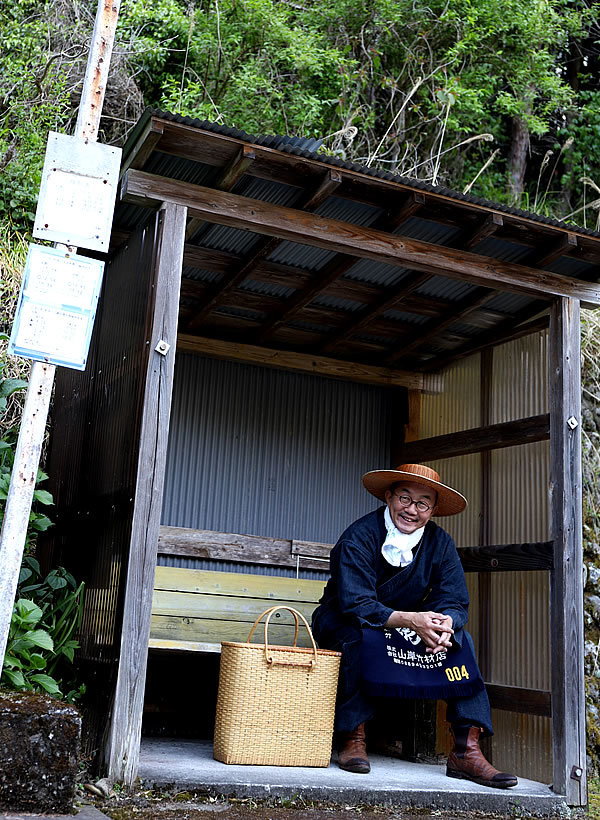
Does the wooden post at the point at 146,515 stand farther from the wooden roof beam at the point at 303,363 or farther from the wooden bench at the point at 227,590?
the wooden roof beam at the point at 303,363

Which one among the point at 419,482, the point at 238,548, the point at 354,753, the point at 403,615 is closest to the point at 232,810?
the point at 354,753

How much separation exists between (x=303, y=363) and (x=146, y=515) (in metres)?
3.10

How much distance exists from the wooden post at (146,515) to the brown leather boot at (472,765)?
199 centimetres

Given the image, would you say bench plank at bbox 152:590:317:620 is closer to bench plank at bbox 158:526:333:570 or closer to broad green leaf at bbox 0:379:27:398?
bench plank at bbox 158:526:333:570

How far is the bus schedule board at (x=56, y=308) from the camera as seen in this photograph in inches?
138

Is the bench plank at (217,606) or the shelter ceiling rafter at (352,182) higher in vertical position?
the shelter ceiling rafter at (352,182)

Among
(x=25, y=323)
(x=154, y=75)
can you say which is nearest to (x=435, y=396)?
(x=25, y=323)

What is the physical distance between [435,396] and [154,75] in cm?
686

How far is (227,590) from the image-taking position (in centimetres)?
629

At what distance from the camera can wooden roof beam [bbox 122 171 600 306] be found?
4.63 m

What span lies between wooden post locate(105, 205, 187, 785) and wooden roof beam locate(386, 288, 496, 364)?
90.8 inches

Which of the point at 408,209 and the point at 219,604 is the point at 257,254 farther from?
the point at 219,604

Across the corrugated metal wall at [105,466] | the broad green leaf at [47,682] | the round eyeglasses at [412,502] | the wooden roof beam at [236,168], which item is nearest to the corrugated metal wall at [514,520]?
the round eyeglasses at [412,502]

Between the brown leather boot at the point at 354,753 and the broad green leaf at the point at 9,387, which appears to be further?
the broad green leaf at the point at 9,387
